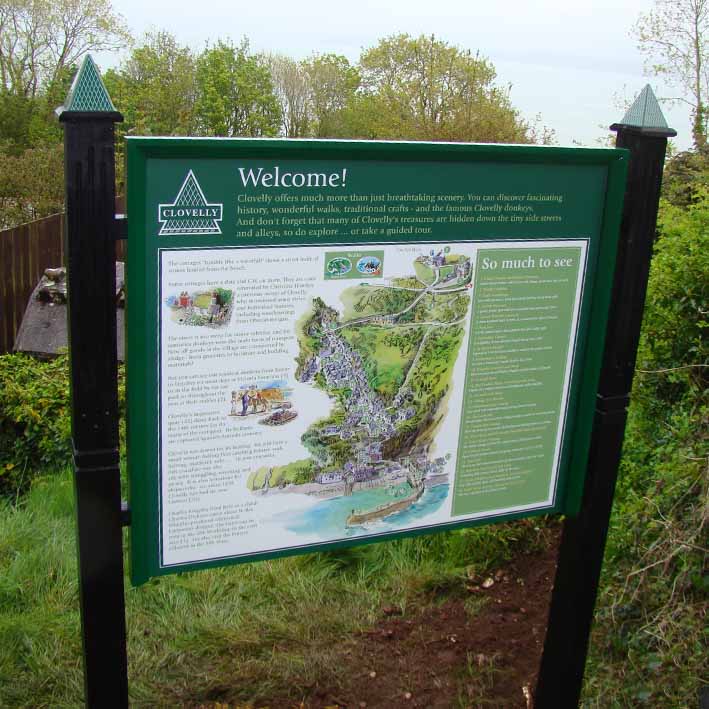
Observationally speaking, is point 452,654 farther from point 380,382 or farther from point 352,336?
point 352,336

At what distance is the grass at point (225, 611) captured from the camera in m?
3.22

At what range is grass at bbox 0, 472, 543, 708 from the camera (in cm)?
322

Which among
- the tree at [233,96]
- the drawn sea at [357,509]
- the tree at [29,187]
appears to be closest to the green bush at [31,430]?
the drawn sea at [357,509]

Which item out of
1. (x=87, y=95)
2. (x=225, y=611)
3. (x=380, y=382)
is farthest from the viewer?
(x=225, y=611)

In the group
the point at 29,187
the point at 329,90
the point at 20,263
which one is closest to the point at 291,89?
the point at 329,90

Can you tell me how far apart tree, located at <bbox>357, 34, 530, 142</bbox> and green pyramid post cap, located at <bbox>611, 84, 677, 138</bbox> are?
71.2ft

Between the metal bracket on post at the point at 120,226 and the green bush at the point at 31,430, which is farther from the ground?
the metal bracket on post at the point at 120,226

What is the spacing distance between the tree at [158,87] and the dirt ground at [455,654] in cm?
2242

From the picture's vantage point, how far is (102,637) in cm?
232

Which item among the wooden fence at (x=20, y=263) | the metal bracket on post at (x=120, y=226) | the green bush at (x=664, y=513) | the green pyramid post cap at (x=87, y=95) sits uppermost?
the green pyramid post cap at (x=87, y=95)

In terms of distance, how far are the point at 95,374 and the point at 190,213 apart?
0.47 meters

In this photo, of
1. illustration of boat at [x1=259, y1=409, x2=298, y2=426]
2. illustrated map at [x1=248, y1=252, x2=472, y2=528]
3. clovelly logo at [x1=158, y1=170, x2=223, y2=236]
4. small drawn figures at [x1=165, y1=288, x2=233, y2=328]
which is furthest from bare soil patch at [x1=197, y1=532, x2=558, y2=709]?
clovelly logo at [x1=158, y1=170, x2=223, y2=236]

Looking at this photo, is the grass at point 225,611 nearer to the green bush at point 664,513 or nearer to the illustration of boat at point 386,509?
the green bush at point 664,513

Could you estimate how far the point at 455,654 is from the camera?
3.47m
